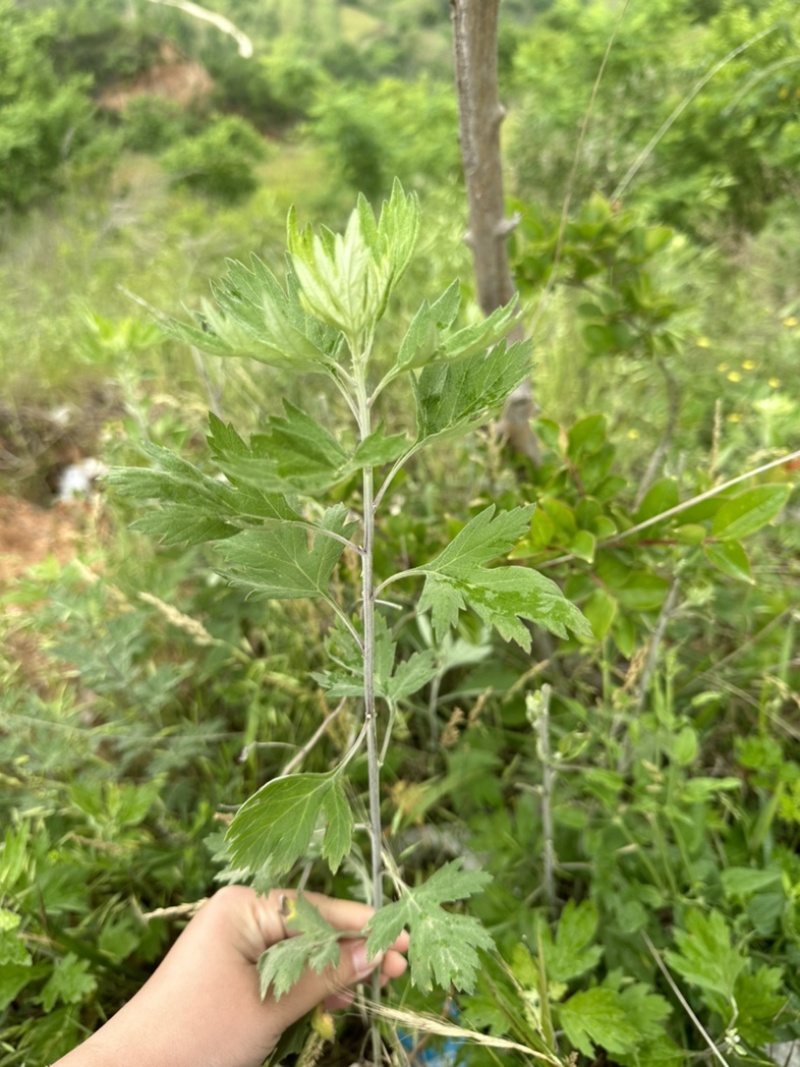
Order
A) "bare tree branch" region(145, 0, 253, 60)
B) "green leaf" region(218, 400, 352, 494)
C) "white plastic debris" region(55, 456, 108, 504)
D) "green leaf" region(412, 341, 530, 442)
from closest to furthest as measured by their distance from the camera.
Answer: "green leaf" region(218, 400, 352, 494) < "green leaf" region(412, 341, 530, 442) < "bare tree branch" region(145, 0, 253, 60) < "white plastic debris" region(55, 456, 108, 504)

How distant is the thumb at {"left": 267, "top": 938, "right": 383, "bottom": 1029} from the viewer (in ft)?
2.61

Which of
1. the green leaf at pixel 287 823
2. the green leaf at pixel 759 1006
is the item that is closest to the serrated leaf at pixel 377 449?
the green leaf at pixel 287 823

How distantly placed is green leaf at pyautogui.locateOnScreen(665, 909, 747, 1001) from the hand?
39 cm

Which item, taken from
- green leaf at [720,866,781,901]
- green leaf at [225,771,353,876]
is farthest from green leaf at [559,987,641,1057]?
green leaf at [225,771,353,876]

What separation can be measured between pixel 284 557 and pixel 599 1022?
756mm

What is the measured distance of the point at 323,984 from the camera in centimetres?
82

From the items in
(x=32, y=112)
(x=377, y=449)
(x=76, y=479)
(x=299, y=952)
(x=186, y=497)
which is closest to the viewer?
(x=377, y=449)

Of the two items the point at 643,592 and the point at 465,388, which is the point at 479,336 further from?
the point at 643,592

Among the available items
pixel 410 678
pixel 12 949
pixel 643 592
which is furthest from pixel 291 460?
pixel 12 949

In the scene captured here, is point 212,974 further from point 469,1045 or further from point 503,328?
point 503,328

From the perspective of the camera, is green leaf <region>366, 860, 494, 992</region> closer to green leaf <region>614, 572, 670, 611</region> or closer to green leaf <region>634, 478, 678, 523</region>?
green leaf <region>614, 572, 670, 611</region>

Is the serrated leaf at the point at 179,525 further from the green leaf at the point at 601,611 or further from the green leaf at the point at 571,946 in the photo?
the green leaf at the point at 571,946

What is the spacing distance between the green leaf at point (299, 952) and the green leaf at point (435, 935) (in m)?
0.09

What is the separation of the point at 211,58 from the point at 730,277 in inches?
214
